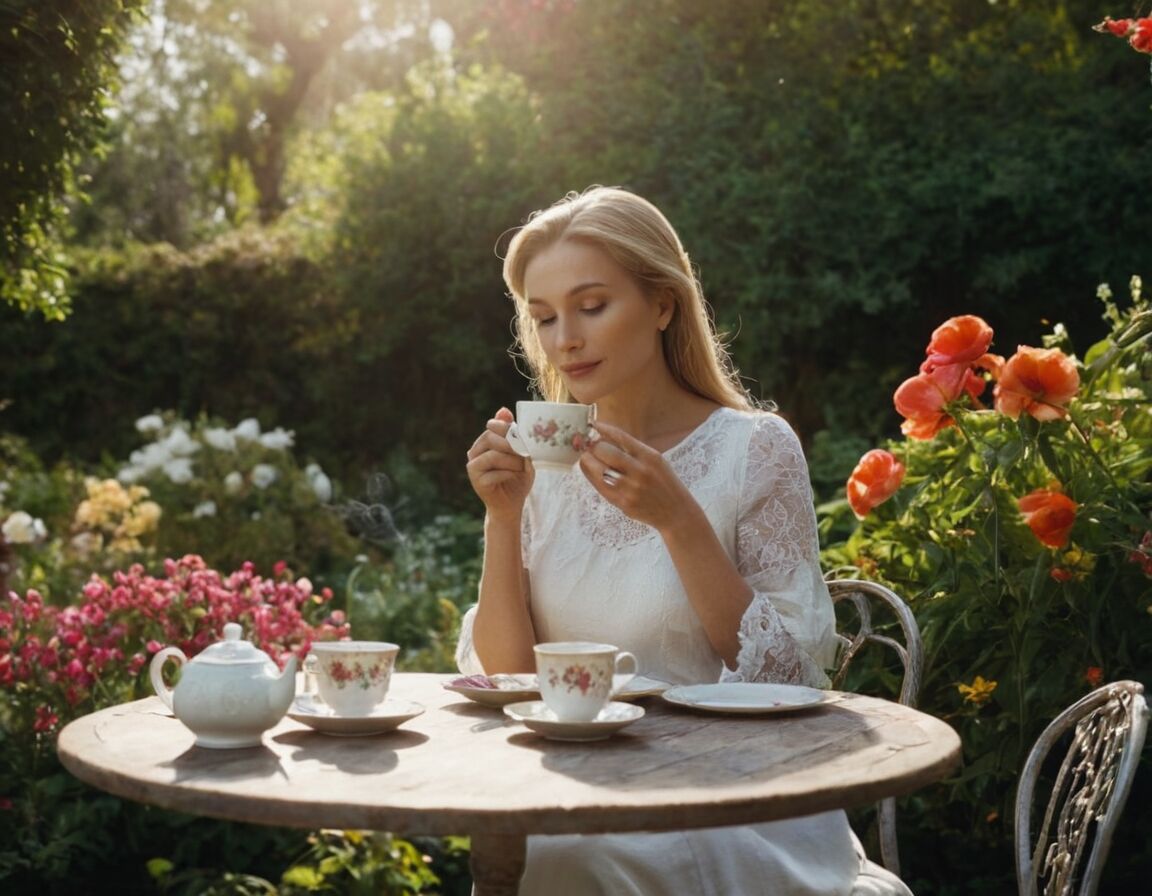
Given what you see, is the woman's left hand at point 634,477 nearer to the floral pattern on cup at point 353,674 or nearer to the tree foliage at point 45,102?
the floral pattern on cup at point 353,674

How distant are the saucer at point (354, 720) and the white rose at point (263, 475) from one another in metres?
4.99

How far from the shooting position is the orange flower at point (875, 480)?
125 inches

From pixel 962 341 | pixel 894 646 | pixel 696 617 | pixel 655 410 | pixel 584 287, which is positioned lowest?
pixel 894 646

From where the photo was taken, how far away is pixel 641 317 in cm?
277

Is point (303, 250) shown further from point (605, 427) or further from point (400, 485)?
point (605, 427)

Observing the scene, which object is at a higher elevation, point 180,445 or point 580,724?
point 180,445

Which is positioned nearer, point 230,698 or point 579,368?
point 230,698

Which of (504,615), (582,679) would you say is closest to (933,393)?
(504,615)

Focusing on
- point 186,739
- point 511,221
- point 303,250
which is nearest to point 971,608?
point 186,739

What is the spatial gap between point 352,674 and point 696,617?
0.79 meters

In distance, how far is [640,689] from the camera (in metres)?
2.25

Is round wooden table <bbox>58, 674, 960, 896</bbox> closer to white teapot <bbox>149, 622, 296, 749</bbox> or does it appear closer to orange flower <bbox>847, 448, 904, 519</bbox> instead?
white teapot <bbox>149, 622, 296, 749</bbox>

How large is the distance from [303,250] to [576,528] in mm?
6715

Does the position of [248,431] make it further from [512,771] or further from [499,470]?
[512,771]
